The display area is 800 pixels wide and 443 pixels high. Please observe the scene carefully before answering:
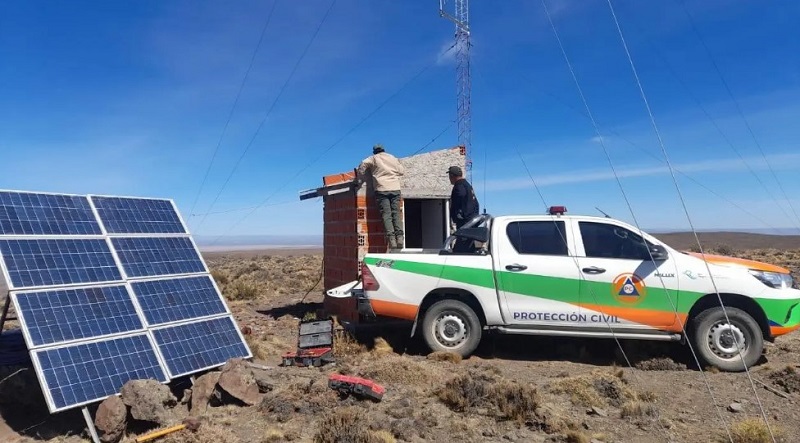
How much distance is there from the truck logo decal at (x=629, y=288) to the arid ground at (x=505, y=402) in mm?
873

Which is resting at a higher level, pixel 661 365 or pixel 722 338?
pixel 722 338

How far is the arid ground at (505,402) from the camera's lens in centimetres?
512

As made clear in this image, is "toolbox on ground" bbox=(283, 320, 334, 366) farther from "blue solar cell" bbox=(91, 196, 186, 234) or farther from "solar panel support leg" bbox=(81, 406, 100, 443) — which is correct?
→ "solar panel support leg" bbox=(81, 406, 100, 443)

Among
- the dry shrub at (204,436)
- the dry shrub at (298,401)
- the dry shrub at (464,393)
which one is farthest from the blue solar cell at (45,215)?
the dry shrub at (464,393)

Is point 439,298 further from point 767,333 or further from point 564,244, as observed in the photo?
point 767,333

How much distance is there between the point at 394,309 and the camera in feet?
26.2

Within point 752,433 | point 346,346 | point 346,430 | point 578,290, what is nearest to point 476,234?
point 578,290

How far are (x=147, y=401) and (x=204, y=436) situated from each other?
2.50 ft

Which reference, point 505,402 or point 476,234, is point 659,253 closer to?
point 476,234

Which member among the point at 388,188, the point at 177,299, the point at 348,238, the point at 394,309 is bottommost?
the point at 394,309

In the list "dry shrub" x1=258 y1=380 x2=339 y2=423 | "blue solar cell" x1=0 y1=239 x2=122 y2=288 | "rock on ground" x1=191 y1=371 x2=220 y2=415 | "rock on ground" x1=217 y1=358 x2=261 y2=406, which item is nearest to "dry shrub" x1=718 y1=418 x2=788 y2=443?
"dry shrub" x1=258 y1=380 x2=339 y2=423

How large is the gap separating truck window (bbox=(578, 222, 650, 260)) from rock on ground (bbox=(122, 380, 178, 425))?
5.56 meters

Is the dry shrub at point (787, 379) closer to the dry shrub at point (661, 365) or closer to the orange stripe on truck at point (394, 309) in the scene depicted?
the dry shrub at point (661, 365)

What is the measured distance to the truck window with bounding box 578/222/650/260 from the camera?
7.46 m
